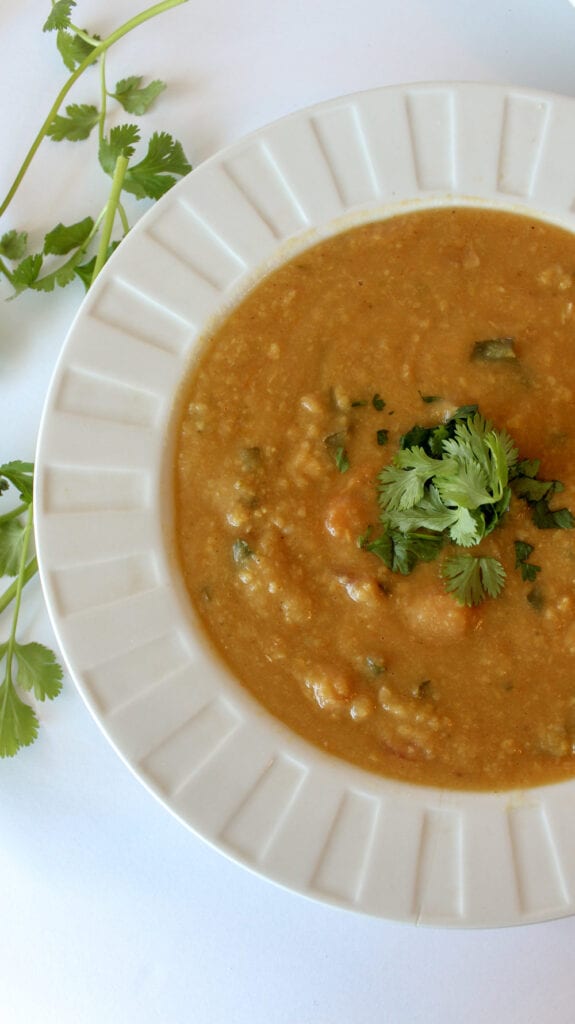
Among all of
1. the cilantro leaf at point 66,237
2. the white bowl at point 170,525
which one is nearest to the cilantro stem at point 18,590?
the white bowl at point 170,525

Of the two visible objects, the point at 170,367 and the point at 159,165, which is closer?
the point at 170,367

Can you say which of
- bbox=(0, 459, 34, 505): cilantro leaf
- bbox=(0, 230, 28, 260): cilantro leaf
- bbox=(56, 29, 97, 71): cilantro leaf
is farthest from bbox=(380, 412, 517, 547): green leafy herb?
bbox=(56, 29, 97, 71): cilantro leaf

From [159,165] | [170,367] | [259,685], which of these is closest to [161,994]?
[259,685]

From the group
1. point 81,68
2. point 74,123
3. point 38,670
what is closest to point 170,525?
point 38,670

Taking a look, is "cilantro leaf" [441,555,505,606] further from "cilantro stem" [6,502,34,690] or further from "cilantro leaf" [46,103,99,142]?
"cilantro leaf" [46,103,99,142]

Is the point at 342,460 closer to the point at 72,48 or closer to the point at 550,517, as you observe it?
the point at 550,517

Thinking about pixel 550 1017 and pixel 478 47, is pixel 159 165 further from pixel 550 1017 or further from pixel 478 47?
pixel 550 1017
